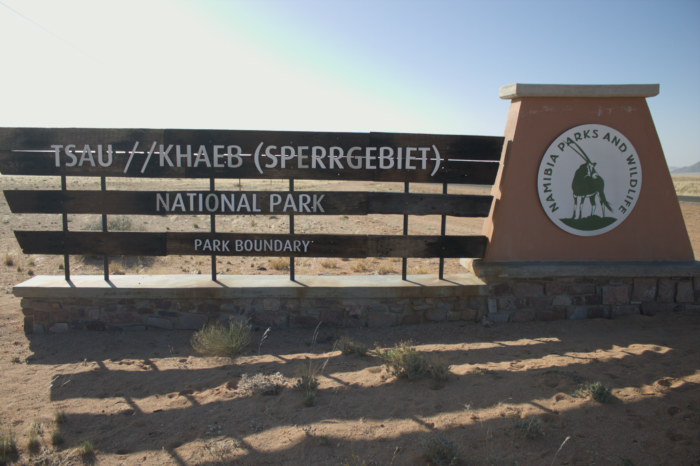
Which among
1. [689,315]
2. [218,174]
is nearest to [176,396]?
[218,174]

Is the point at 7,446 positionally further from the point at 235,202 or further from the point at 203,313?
the point at 235,202

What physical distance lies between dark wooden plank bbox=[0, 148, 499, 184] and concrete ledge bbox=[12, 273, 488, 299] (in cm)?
153

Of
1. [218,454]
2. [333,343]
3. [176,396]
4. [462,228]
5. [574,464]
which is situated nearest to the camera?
[574,464]

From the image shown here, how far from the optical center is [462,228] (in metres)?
17.4

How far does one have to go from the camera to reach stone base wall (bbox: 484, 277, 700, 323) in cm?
602

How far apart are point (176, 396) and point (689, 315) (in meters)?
6.93

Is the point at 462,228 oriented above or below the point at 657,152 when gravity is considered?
below

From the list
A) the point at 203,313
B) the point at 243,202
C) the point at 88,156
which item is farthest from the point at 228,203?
the point at 88,156

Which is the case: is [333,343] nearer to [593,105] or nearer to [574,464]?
[574,464]

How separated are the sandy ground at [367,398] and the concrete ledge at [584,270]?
66 cm

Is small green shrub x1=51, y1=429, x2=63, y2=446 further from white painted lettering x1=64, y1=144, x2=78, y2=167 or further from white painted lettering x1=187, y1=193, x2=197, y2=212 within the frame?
white painted lettering x1=64, y1=144, x2=78, y2=167

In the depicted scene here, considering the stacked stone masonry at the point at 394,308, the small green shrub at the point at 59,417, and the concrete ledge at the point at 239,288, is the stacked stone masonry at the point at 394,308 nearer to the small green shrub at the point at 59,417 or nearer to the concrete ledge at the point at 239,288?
the concrete ledge at the point at 239,288

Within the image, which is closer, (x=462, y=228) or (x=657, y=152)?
(x=657, y=152)

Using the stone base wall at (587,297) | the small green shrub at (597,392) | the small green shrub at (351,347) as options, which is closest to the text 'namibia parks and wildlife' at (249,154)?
the stone base wall at (587,297)
